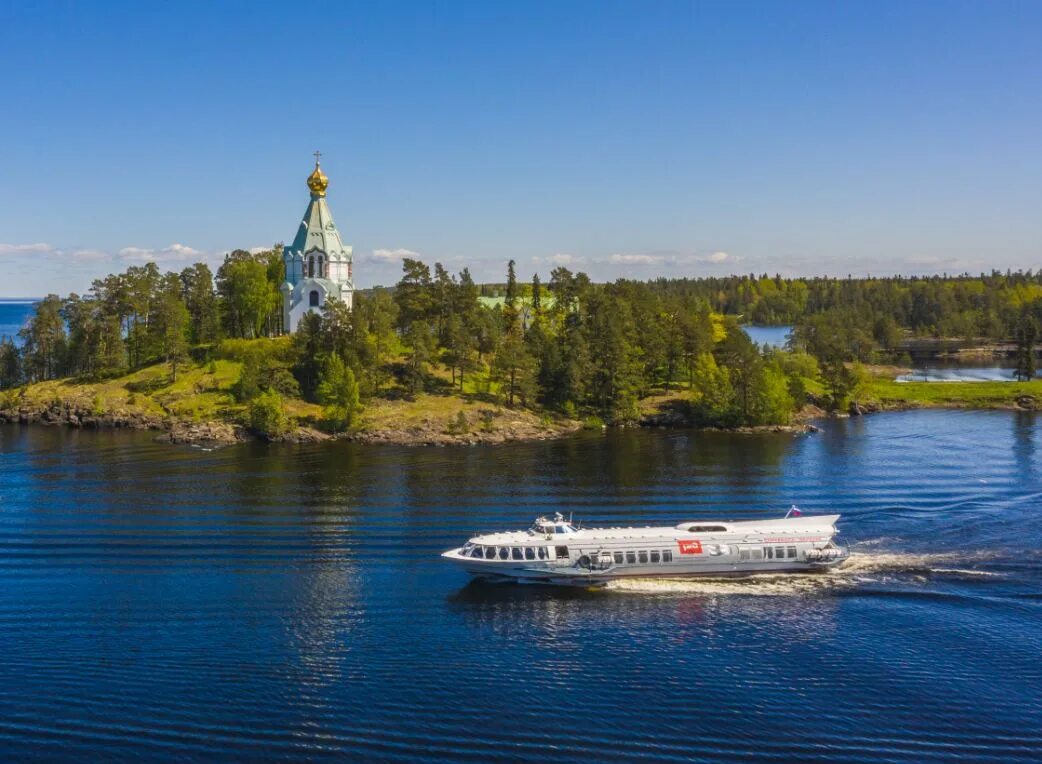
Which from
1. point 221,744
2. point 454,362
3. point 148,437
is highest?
point 454,362

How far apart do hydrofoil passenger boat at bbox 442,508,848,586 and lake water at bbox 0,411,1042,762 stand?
3.38 feet

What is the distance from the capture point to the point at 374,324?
112438 mm

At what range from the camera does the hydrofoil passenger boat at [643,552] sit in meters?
50.5

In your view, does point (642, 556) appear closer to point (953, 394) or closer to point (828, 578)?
point (828, 578)

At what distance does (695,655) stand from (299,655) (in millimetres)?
18069

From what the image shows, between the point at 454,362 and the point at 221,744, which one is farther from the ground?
the point at 454,362

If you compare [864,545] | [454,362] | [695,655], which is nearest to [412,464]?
[454,362]

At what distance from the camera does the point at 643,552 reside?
167 ft

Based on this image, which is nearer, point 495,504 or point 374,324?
point 495,504

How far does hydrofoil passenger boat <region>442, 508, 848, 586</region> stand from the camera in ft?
166

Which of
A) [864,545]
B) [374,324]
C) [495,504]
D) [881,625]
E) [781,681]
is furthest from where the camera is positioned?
[374,324]

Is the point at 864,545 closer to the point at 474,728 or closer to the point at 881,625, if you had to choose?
the point at 881,625

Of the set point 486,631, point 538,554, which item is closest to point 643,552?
point 538,554

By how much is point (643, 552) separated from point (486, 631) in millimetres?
11648
